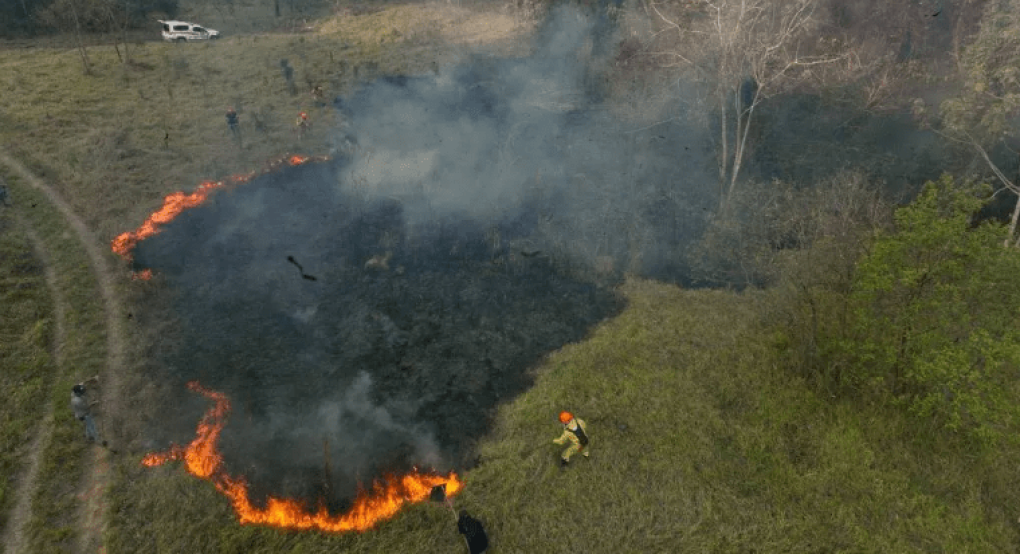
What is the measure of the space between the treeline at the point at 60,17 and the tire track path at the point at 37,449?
32.5m

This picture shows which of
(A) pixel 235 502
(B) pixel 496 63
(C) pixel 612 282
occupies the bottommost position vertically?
(A) pixel 235 502

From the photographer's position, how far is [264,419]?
54.7ft

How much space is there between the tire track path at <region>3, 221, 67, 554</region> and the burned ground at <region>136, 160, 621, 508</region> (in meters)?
3.01

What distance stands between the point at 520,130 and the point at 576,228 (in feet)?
36.2

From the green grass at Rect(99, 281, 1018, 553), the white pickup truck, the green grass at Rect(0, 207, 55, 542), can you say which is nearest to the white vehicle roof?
the white pickup truck

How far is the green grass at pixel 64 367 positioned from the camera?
45.0 feet

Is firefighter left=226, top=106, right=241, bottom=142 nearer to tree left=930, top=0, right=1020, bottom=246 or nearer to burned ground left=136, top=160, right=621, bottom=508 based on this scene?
burned ground left=136, top=160, right=621, bottom=508

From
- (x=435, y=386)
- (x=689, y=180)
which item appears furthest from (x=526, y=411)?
(x=689, y=180)

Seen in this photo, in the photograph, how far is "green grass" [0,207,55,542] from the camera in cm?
1533

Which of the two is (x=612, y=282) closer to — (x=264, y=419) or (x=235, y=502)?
(x=264, y=419)

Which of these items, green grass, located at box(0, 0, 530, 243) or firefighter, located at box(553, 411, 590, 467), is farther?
green grass, located at box(0, 0, 530, 243)

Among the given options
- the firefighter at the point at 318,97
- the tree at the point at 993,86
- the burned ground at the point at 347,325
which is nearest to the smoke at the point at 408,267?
the burned ground at the point at 347,325

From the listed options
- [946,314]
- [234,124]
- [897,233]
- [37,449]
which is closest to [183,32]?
[234,124]

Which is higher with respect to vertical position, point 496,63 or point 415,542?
point 496,63
